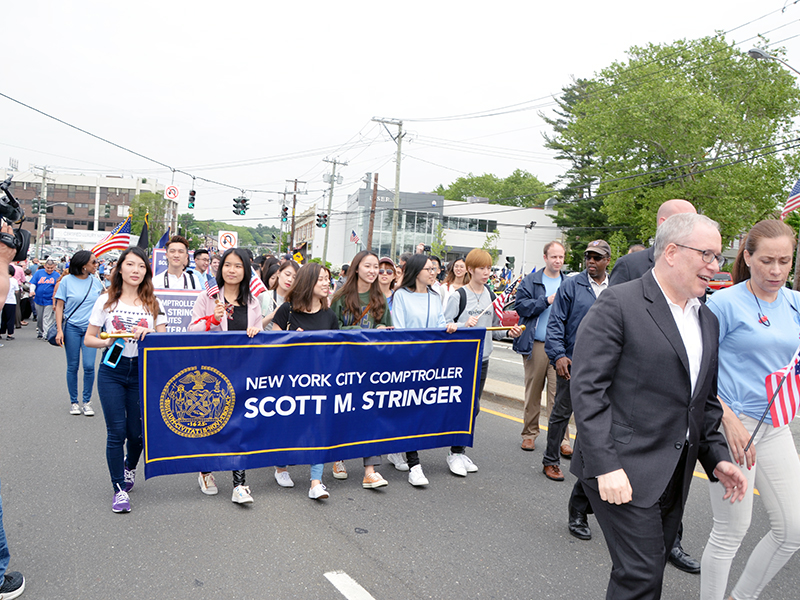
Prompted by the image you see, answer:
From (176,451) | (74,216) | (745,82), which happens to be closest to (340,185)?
(745,82)

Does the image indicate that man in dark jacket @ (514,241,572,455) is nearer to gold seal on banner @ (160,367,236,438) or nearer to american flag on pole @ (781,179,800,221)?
gold seal on banner @ (160,367,236,438)

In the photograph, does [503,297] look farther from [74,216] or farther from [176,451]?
[74,216]

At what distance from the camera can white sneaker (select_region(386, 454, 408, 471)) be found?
232 inches

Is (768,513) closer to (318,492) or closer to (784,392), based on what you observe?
(784,392)

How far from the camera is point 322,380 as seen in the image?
5055mm

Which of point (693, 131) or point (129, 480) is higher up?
point (693, 131)

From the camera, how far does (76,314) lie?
7.66m

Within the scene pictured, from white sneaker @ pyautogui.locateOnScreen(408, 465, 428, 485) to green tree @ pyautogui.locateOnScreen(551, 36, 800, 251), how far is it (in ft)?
103

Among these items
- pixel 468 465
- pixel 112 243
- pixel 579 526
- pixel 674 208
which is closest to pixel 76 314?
pixel 112 243

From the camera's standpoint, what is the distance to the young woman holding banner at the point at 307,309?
5.13m

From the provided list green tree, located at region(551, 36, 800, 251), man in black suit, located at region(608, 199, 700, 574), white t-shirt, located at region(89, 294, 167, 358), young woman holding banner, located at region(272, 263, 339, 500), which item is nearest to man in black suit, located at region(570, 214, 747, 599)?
man in black suit, located at region(608, 199, 700, 574)

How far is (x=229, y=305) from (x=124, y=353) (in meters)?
0.91

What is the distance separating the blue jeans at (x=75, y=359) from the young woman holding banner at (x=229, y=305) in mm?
3147

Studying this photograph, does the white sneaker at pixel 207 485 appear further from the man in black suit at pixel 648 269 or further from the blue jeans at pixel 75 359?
the man in black suit at pixel 648 269
